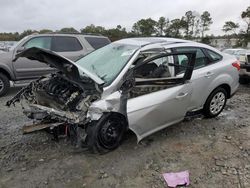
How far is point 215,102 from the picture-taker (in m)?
4.94

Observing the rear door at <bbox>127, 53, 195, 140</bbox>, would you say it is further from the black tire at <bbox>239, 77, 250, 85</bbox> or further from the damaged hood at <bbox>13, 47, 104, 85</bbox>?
the black tire at <bbox>239, 77, 250, 85</bbox>

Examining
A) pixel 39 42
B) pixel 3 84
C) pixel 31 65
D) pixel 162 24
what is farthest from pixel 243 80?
pixel 162 24

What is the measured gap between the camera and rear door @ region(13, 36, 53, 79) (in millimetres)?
7234

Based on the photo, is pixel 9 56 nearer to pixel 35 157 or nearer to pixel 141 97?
pixel 35 157

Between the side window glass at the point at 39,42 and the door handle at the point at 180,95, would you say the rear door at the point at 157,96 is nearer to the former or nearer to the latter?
the door handle at the point at 180,95

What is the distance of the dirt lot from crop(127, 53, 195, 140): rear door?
39cm

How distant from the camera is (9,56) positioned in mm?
7043

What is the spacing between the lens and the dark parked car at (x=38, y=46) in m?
7.04

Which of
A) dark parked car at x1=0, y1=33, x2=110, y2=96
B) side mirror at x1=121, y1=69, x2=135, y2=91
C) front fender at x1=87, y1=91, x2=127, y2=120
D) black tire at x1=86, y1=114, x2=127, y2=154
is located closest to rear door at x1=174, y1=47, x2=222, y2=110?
side mirror at x1=121, y1=69, x2=135, y2=91

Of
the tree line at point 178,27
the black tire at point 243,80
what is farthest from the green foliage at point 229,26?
the black tire at point 243,80

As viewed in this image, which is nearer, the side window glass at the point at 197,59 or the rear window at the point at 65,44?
the side window glass at the point at 197,59

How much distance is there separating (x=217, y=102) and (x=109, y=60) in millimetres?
2443

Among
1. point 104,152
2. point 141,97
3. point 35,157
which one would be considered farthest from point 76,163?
point 141,97

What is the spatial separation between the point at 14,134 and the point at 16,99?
2.60ft
